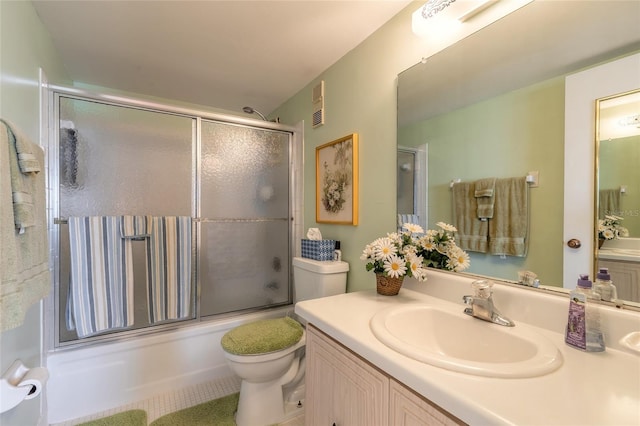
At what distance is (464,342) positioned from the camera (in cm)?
93

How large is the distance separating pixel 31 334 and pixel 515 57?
7.75 feet

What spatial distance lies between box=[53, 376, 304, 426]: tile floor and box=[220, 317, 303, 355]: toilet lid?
0.47 metres

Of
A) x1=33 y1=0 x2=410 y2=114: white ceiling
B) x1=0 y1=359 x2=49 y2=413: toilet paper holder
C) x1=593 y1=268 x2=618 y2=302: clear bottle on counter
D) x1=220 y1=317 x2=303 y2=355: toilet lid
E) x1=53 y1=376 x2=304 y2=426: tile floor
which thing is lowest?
x1=53 y1=376 x2=304 y2=426: tile floor

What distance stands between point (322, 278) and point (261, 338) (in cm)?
47

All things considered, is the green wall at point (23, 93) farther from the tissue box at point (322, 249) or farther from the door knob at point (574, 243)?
the door knob at point (574, 243)

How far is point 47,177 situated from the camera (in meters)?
1.47

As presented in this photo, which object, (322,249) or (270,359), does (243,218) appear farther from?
(270,359)

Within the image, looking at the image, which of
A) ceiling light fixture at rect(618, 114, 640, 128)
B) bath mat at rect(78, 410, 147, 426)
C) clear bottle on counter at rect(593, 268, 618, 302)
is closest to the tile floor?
bath mat at rect(78, 410, 147, 426)

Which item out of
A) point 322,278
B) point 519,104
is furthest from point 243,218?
point 519,104

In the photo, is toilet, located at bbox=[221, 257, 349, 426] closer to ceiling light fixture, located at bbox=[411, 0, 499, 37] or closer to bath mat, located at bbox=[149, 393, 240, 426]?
bath mat, located at bbox=[149, 393, 240, 426]

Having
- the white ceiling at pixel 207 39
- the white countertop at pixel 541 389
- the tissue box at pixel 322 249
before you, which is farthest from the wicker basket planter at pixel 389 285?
the white ceiling at pixel 207 39

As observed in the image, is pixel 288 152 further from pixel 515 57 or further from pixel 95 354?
pixel 95 354

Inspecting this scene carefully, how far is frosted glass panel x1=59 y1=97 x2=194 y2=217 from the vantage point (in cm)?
157

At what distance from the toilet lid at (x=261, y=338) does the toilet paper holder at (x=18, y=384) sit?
0.68 m
